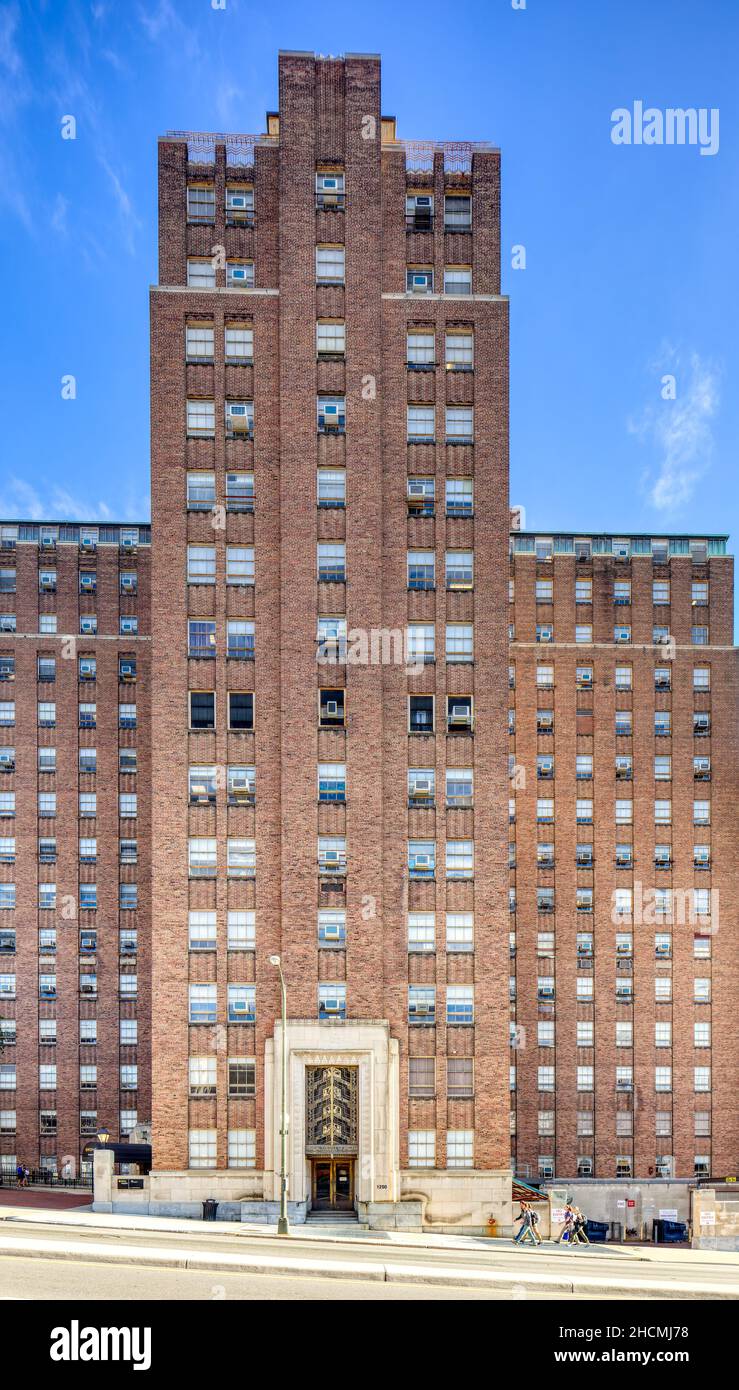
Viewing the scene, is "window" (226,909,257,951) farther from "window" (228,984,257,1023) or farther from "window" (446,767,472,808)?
"window" (446,767,472,808)

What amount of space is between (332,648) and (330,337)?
1426 cm

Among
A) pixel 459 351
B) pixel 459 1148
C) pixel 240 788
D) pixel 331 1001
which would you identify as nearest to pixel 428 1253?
pixel 459 1148

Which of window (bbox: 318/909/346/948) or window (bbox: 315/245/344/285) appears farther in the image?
window (bbox: 315/245/344/285)

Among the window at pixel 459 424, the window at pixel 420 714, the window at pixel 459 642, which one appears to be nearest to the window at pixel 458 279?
the window at pixel 459 424

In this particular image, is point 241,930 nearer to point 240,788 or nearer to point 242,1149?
point 240,788

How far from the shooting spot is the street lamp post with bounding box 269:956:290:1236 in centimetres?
3631

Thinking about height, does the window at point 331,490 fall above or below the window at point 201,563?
above

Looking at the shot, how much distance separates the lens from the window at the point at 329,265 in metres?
46.1

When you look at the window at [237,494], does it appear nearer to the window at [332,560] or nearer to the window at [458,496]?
the window at [332,560]

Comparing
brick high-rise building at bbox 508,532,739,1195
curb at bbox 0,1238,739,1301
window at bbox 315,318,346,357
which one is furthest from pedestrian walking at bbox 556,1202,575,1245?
window at bbox 315,318,346,357

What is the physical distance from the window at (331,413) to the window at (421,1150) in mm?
31028

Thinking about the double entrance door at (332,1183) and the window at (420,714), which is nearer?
the double entrance door at (332,1183)

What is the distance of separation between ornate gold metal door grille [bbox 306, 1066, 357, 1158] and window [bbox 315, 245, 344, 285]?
34.8 m
